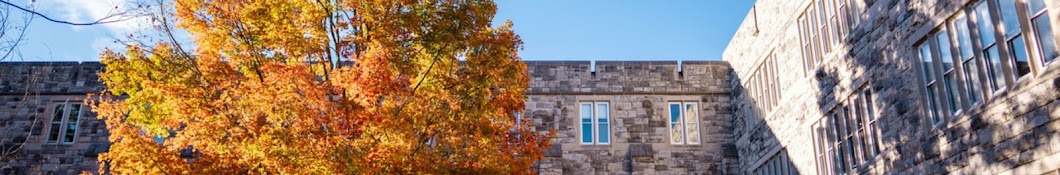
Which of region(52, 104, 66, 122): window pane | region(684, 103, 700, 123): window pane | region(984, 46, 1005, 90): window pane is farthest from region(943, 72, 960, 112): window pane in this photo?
region(52, 104, 66, 122): window pane

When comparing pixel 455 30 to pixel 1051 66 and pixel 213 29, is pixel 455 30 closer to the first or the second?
pixel 213 29

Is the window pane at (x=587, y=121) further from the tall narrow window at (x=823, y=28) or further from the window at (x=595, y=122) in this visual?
the tall narrow window at (x=823, y=28)

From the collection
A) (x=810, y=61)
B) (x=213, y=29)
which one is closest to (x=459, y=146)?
(x=213, y=29)

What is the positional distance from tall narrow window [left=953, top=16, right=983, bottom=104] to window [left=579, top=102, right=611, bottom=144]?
10.4 meters

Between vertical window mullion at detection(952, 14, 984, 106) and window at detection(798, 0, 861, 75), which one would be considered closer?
vertical window mullion at detection(952, 14, 984, 106)

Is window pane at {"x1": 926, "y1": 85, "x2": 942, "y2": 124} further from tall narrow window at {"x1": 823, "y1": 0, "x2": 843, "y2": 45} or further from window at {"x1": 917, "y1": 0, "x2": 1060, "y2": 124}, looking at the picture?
tall narrow window at {"x1": 823, "y1": 0, "x2": 843, "y2": 45}

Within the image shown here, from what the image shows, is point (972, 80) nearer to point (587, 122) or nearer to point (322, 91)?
point (322, 91)

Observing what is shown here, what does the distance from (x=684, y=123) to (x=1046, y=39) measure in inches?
459

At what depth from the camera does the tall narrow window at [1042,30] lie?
29.7 feet

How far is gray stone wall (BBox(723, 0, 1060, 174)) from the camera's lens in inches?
366

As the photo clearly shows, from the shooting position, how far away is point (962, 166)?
10586 millimetres

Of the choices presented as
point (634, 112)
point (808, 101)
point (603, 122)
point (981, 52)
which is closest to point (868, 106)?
point (808, 101)

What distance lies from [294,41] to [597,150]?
10454 millimetres

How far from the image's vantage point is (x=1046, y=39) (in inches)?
360
